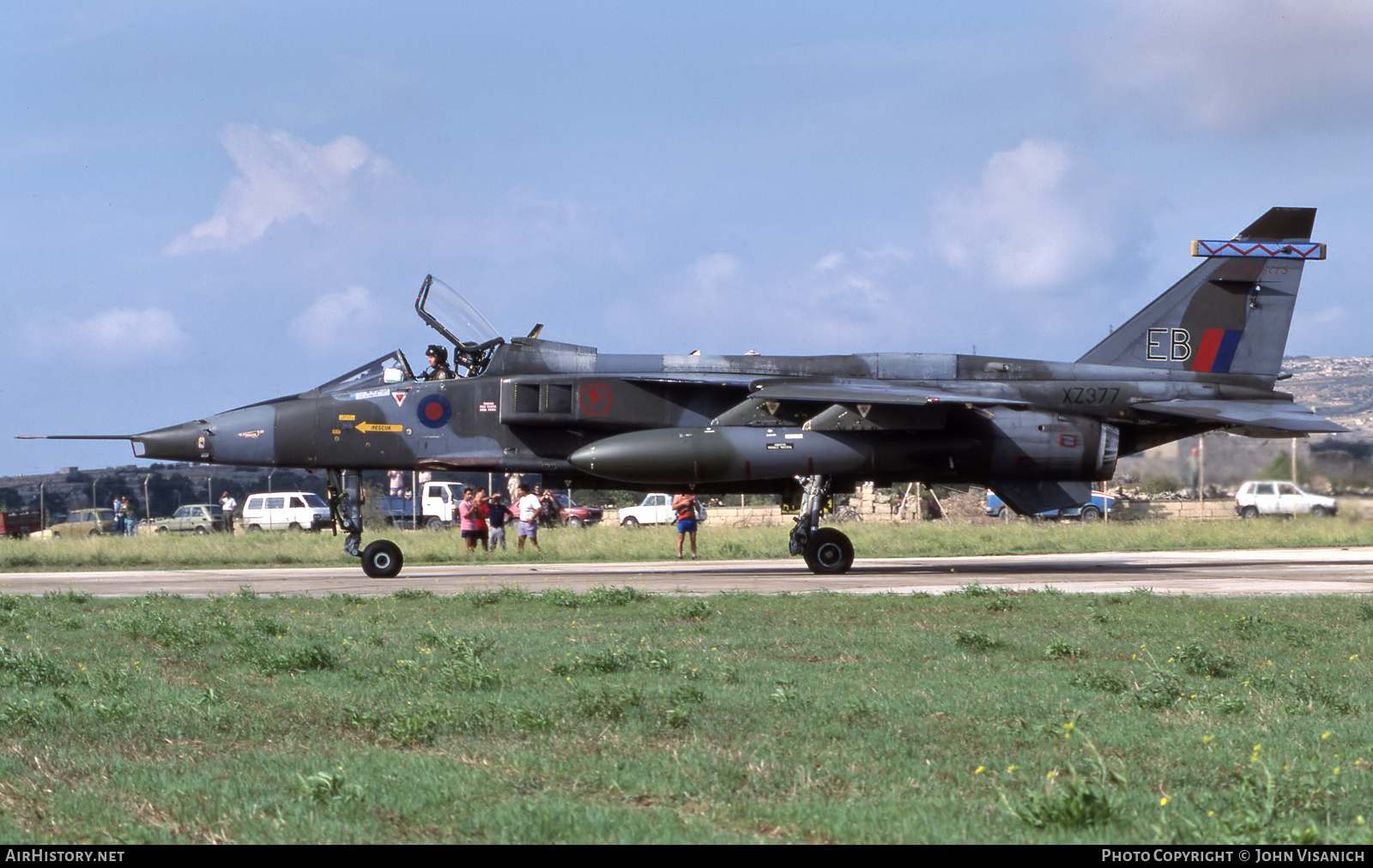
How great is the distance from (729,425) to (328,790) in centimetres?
1473

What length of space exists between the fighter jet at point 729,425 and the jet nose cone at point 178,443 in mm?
30

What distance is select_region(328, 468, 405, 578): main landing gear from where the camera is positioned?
20.3 metres

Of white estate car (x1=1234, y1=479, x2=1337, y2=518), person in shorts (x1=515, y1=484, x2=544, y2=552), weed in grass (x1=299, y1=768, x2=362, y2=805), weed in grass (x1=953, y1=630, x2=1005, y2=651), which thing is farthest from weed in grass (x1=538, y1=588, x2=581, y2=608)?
person in shorts (x1=515, y1=484, x2=544, y2=552)

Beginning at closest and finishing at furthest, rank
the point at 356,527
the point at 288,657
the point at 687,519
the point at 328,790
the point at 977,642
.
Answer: the point at 328,790
the point at 288,657
the point at 977,642
the point at 356,527
the point at 687,519

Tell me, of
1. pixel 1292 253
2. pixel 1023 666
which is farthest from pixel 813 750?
pixel 1292 253

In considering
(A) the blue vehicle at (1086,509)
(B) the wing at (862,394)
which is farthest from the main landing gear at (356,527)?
(A) the blue vehicle at (1086,509)

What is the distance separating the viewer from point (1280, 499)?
26.5 meters

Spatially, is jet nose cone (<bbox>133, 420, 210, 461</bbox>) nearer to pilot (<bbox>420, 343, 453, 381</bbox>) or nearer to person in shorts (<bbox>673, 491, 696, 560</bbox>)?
pilot (<bbox>420, 343, 453, 381</bbox>)

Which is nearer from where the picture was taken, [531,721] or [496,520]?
[531,721]

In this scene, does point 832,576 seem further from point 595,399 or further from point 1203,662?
point 1203,662

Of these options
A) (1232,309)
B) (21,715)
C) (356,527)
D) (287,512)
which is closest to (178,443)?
(356,527)

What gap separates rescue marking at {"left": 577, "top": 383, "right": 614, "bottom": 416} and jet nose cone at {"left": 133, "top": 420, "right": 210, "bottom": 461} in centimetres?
600

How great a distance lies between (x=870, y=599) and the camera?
1412 centimetres

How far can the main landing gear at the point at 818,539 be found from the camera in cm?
1991
